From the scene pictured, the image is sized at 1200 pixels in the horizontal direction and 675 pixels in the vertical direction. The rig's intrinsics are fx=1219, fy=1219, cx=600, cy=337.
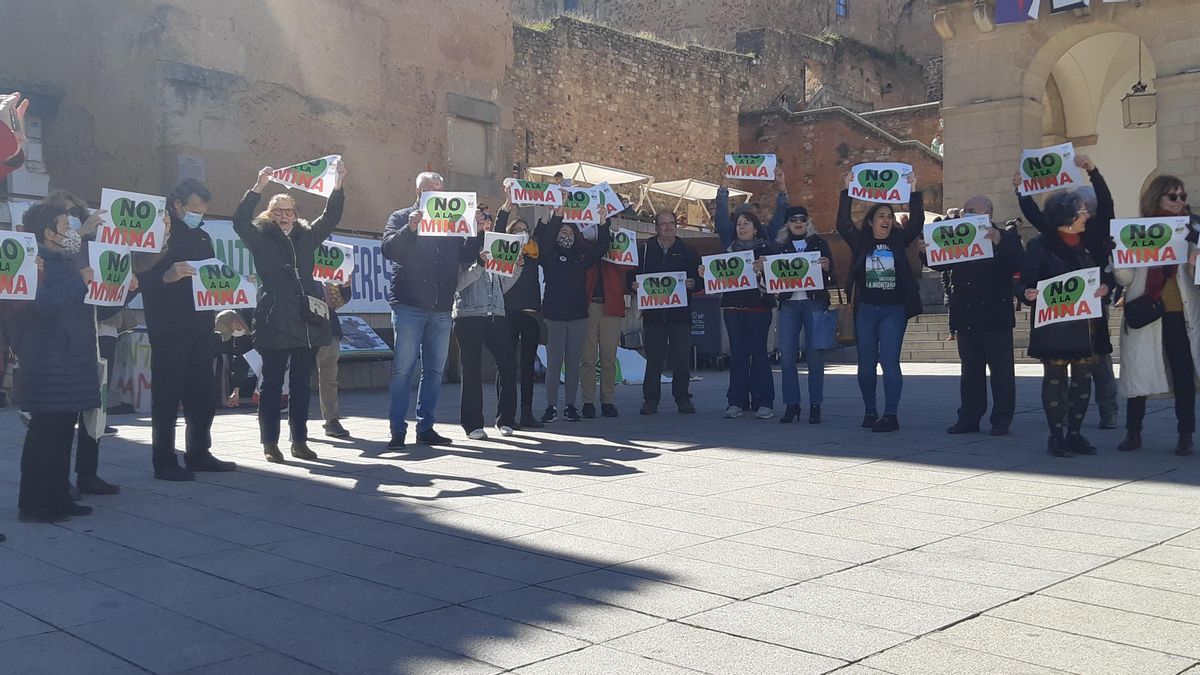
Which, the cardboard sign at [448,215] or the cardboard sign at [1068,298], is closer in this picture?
the cardboard sign at [1068,298]

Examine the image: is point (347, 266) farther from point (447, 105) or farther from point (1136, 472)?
point (447, 105)

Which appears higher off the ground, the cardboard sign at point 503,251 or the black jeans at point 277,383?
the cardboard sign at point 503,251

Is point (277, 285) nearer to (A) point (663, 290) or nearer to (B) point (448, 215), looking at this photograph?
(B) point (448, 215)

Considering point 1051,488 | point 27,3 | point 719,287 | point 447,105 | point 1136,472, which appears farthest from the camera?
point 447,105

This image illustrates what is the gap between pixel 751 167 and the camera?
12.0 meters

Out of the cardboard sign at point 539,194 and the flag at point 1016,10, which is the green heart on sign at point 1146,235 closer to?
the cardboard sign at point 539,194

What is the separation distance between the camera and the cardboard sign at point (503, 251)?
9.62m

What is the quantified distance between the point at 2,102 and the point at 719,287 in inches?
240

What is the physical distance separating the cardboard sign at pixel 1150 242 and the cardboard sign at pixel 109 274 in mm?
6281

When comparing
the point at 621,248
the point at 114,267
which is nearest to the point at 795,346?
the point at 621,248

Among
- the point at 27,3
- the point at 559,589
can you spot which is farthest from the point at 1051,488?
the point at 27,3

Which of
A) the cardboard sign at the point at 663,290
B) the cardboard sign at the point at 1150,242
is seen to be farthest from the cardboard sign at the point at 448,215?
the cardboard sign at the point at 1150,242

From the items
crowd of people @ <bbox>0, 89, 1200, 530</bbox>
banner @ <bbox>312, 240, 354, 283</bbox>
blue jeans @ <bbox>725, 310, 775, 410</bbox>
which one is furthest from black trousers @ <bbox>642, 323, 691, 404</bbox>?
banner @ <bbox>312, 240, 354, 283</bbox>

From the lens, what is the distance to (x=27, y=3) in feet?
56.9
